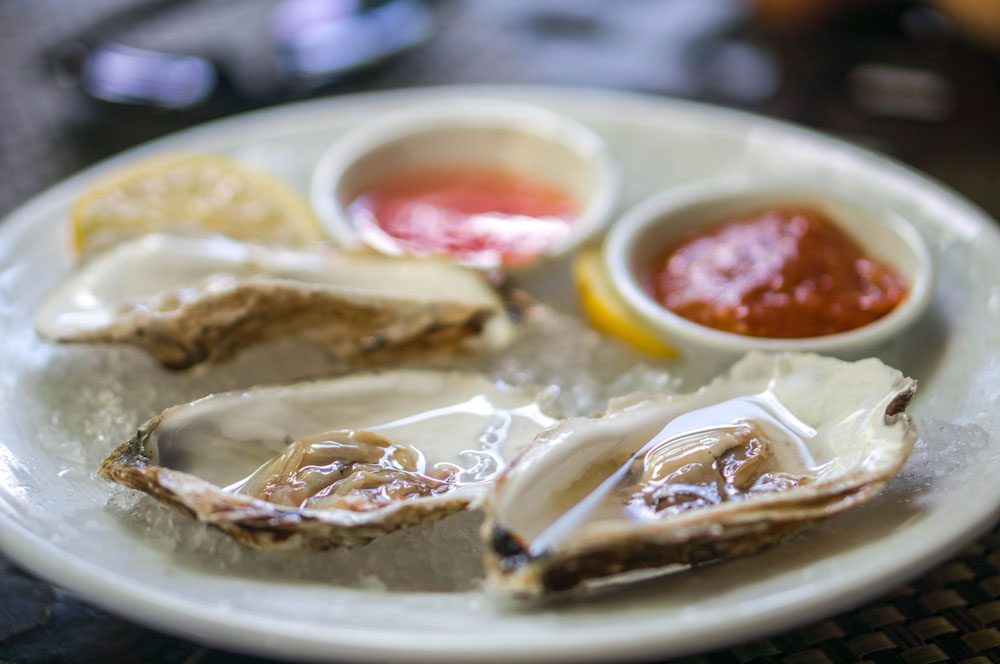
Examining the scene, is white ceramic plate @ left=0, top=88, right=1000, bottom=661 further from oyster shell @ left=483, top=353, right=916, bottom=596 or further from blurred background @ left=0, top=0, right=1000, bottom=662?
blurred background @ left=0, top=0, right=1000, bottom=662

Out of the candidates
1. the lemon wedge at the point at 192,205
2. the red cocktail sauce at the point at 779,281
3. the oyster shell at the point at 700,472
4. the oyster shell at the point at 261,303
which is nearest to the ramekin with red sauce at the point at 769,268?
the red cocktail sauce at the point at 779,281

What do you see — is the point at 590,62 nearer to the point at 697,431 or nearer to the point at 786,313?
the point at 786,313

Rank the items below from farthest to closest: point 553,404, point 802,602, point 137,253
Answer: point 137,253 → point 553,404 → point 802,602

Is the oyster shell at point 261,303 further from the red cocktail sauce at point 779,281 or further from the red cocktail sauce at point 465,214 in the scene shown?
the red cocktail sauce at point 779,281

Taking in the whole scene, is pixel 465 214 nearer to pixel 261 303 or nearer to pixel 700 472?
pixel 261 303

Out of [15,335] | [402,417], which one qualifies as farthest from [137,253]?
[402,417]

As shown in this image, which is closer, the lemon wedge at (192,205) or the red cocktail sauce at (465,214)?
the lemon wedge at (192,205)

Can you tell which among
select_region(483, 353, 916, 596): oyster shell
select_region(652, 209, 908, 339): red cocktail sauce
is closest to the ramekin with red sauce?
select_region(652, 209, 908, 339): red cocktail sauce
